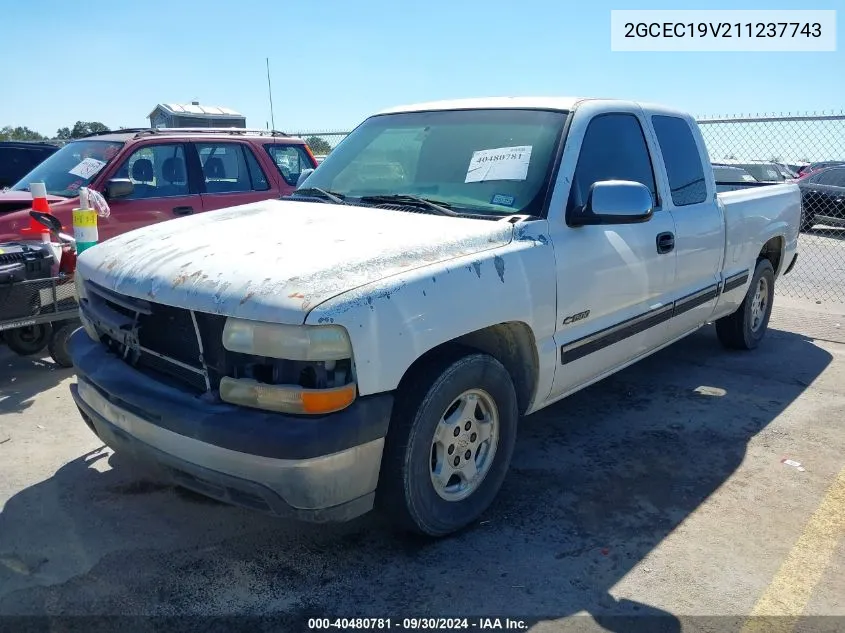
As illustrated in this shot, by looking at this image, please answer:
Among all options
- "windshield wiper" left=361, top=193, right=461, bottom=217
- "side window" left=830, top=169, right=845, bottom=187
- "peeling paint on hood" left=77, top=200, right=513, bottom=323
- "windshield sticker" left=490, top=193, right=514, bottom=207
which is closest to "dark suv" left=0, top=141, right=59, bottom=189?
"peeling paint on hood" left=77, top=200, right=513, bottom=323

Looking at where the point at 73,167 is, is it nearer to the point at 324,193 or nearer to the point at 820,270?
the point at 324,193

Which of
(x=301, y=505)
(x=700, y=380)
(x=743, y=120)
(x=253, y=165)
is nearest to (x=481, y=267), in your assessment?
(x=301, y=505)

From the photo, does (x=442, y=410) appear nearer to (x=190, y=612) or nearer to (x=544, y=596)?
(x=544, y=596)

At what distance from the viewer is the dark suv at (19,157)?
1030 centimetres

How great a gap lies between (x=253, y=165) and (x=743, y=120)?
18.5 ft

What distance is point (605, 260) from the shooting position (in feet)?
11.9

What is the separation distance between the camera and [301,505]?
254 cm

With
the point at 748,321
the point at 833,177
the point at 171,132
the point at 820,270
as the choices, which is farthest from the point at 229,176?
the point at 833,177

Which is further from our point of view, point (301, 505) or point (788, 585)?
point (788, 585)

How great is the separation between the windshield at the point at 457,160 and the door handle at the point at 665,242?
953mm

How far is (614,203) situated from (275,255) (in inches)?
63.7

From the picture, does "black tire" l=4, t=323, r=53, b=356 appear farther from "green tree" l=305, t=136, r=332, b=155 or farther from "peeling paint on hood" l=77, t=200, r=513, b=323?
"green tree" l=305, t=136, r=332, b=155

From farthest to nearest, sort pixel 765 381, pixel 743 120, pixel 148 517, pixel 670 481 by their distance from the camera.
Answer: pixel 743 120 < pixel 765 381 < pixel 670 481 < pixel 148 517

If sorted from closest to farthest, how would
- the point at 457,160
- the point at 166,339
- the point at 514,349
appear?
the point at 166,339, the point at 514,349, the point at 457,160
